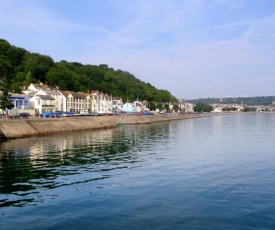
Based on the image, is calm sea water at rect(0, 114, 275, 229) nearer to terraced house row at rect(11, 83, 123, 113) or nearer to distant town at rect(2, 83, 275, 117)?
distant town at rect(2, 83, 275, 117)

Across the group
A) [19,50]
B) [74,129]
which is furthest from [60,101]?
[19,50]

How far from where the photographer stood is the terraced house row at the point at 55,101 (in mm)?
98519

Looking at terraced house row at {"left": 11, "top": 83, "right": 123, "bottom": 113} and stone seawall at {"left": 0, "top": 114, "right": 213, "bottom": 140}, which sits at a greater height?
terraced house row at {"left": 11, "top": 83, "right": 123, "bottom": 113}

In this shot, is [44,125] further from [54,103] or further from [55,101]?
[55,101]

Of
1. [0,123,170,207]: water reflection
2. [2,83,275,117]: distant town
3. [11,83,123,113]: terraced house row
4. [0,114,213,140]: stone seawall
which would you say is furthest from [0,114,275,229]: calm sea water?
[11,83,123,113]: terraced house row

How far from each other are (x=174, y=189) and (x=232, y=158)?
1517 cm

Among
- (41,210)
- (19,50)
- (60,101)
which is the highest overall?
(19,50)

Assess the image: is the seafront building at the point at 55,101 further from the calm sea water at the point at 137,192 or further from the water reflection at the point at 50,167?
the calm sea water at the point at 137,192

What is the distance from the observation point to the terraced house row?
98.5 meters

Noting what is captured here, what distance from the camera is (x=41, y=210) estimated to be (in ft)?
57.0

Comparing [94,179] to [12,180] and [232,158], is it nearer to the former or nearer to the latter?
[12,180]

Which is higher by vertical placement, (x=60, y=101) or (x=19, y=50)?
(x=19, y=50)

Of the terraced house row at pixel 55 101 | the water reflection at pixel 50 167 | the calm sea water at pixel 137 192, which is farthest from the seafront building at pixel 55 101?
the calm sea water at pixel 137 192

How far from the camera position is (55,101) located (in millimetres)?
116500
